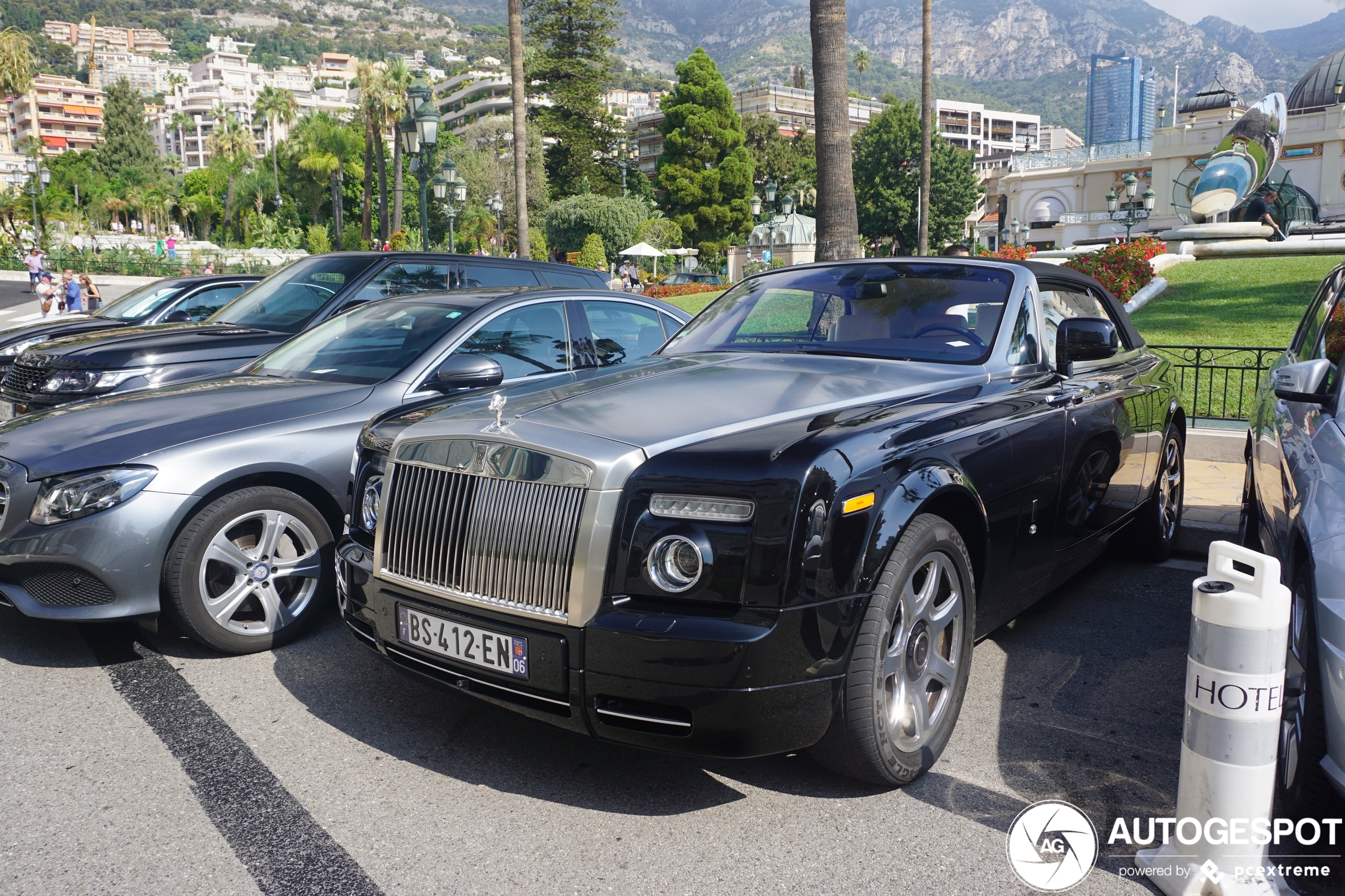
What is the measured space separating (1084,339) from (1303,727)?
1957 mm

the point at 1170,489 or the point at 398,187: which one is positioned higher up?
the point at 398,187

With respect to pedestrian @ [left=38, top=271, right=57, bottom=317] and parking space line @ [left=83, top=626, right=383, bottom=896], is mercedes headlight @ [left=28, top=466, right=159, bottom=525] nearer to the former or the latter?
parking space line @ [left=83, top=626, right=383, bottom=896]

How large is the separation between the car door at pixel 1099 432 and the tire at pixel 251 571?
10.9ft

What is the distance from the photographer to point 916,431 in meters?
3.23

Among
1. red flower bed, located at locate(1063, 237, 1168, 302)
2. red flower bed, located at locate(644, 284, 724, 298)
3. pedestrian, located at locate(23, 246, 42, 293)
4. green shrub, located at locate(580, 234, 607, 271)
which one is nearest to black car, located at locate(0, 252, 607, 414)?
red flower bed, located at locate(1063, 237, 1168, 302)

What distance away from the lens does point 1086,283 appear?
530 centimetres

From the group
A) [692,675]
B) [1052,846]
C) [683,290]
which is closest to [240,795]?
[692,675]

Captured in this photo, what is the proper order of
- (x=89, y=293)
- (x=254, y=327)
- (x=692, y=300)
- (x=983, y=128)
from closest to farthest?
1. (x=254, y=327)
2. (x=89, y=293)
3. (x=692, y=300)
4. (x=983, y=128)

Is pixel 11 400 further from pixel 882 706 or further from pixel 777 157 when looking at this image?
pixel 777 157

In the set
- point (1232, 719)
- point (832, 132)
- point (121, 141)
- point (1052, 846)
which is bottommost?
point (1052, 846)

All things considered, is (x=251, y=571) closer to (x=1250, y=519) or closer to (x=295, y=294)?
(x=295, y=294)

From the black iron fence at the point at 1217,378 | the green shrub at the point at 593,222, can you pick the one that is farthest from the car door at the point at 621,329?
the green shrub at the point at 593,222

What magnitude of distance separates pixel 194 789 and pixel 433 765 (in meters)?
0.75

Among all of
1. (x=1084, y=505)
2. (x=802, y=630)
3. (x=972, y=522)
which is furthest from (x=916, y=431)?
(x=1084, y=505)
